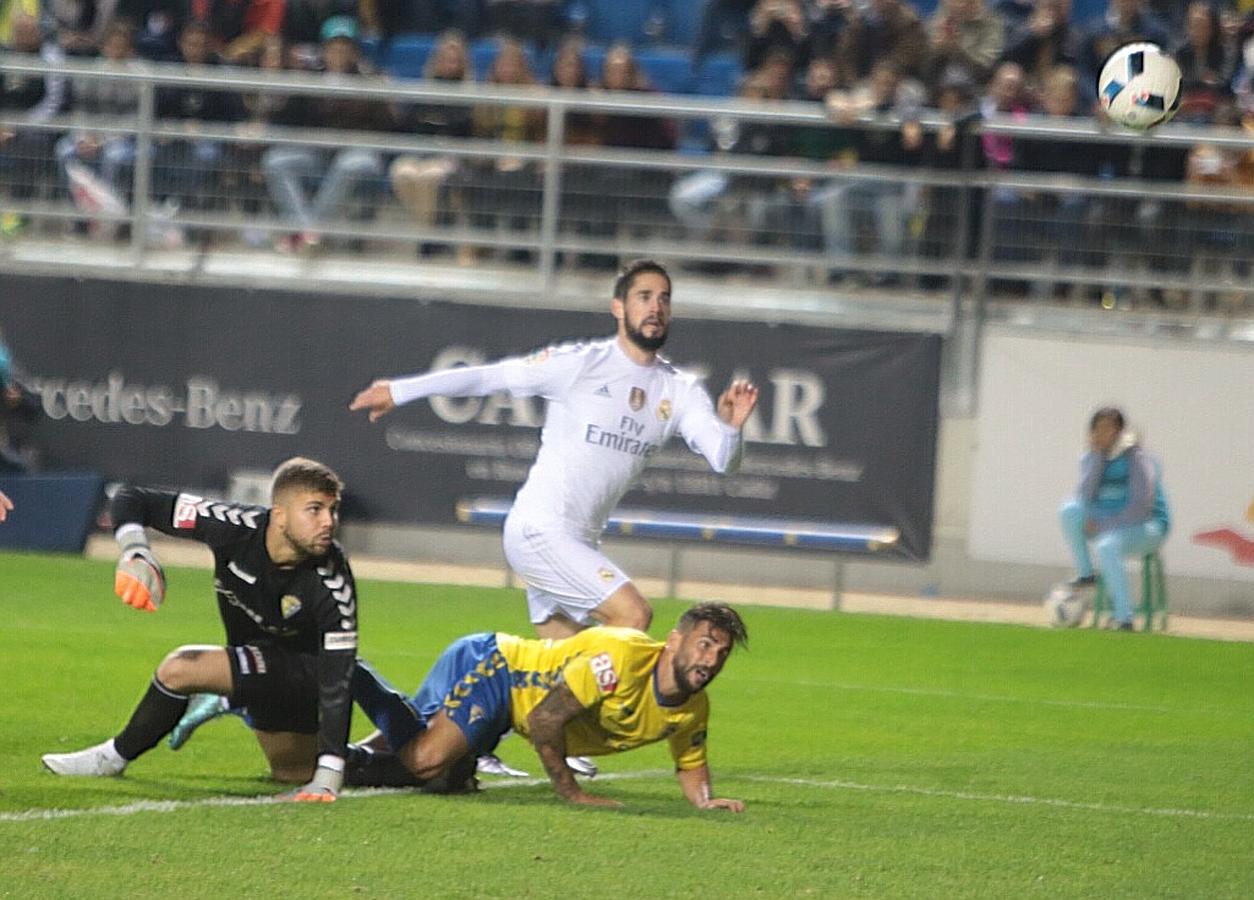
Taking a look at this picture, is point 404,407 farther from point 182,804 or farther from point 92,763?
point 182,804

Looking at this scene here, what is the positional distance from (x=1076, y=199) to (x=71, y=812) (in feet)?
36.9

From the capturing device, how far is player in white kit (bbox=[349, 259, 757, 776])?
926cm

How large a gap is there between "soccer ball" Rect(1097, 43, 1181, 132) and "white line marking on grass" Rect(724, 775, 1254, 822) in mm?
6359

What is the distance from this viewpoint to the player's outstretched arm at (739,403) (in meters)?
8.89

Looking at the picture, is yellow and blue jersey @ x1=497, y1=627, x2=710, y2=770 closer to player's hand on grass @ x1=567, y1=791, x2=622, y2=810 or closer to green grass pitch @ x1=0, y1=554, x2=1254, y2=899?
player's hand on grass @ x1=567, y1=791, x2=622, y2=810

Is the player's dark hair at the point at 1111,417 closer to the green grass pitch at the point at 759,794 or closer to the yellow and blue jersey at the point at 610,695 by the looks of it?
the green grass pitch at the point at 759,794

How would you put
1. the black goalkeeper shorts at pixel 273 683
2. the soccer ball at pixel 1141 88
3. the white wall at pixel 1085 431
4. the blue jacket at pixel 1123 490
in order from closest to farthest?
the black goalkeeper shorts at pixel 273 683, the soccer ball at pixel 1141 88, the blue jacket at pixel 1123 490, the white wall at pixel 1085 431

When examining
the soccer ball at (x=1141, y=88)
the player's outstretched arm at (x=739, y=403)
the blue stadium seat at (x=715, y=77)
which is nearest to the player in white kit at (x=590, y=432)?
the player's outstretched arm at (x=739, y=403)

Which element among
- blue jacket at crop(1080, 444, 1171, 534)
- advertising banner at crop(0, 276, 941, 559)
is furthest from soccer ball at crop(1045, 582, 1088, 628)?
advertising banner at crop(0, 276, 941, 559)

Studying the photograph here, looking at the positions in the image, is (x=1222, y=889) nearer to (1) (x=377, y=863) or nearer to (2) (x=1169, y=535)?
(1) (x=377, y=863)

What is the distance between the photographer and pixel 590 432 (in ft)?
31.3

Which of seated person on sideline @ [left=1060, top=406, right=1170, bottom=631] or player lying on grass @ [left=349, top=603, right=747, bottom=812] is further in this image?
seated person on sideline @ [left=1060, top=406, right=1170, bottom=631]

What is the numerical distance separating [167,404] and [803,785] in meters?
10.0

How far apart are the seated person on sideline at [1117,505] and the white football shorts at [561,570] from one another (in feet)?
23.3
